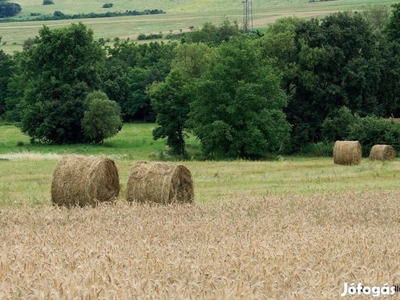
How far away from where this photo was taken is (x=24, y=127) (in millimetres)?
72625

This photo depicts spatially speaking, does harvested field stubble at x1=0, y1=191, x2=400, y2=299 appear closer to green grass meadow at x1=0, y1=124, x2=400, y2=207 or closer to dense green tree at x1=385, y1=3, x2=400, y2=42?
green grass meadow at x1=0, y1=124, x2=400, y2=207

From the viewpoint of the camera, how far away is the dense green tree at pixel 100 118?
69.8 m

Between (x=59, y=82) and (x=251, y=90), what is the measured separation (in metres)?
23.6

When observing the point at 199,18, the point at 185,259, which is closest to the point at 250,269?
the point at 185,259

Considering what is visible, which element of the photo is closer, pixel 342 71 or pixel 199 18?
pixel 342 71

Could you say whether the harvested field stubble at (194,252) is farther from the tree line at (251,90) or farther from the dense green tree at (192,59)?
the dense green tree at (192,59)

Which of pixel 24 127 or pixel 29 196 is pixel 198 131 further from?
pixel 29 196

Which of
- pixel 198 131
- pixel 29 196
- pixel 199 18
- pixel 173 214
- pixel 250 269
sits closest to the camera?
pixel 250 269

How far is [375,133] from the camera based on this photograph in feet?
187

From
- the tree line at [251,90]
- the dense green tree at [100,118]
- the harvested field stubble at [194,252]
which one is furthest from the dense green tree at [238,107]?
the harvested field stubble at [194,252]

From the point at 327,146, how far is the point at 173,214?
46.4 m

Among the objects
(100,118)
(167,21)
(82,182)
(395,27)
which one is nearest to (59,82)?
(100,118)

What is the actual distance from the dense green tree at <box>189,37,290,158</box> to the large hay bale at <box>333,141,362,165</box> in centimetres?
1671

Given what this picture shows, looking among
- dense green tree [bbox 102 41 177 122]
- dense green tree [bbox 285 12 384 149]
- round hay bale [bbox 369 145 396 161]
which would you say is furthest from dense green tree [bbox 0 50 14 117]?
round hay bale [bbox 369 145 396 161]
